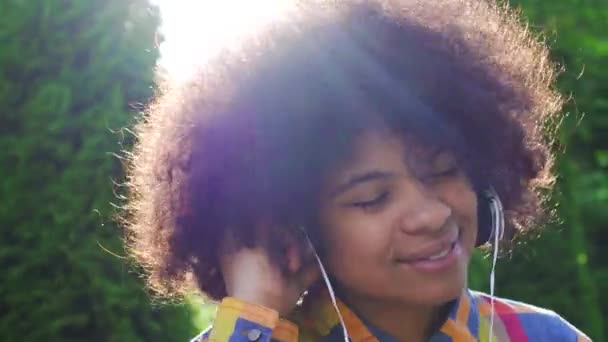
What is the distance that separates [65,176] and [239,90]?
6.01 ft

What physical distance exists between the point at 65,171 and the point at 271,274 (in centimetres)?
181

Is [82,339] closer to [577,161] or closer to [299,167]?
[299,167]

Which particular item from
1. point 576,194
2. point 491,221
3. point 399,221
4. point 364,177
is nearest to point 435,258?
point 399,221

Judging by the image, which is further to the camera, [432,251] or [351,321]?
[351,321]

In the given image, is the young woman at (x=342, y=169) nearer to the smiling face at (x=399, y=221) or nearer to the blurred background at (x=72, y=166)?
the smiling face at (x=399, y=221)

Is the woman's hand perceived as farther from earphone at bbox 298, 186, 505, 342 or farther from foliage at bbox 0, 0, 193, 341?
foliage at bbox 0, 0, 193, 341

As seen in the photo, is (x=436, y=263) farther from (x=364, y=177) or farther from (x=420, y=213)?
(x=364, y=177)

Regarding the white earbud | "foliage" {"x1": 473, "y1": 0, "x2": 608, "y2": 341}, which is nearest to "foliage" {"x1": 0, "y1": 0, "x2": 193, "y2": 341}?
"foliage" {"x1": 473, "y1": 0, "x2": 608, "y2": 341}

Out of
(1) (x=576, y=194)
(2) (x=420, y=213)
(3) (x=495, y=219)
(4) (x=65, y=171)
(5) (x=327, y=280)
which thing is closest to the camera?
(2) (x=420, y=213)

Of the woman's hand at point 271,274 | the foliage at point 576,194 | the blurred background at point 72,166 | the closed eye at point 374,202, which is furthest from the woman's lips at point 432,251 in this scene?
the foliage at point 576,194

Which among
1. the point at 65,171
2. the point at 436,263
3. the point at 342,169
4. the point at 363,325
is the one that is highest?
the point at 342,169

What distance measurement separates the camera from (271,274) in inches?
83.9

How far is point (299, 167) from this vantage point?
80.5 inches

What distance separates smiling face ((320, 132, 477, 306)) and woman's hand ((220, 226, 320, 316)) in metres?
0.09
